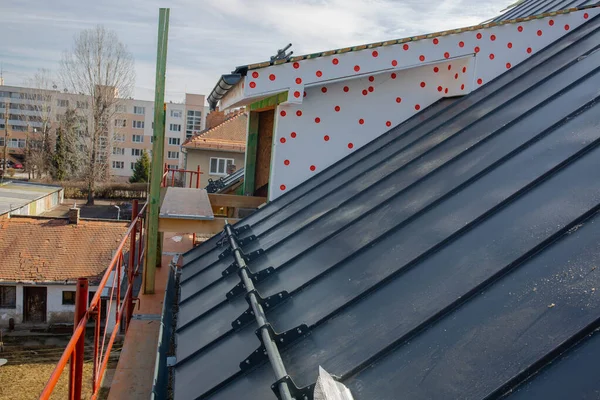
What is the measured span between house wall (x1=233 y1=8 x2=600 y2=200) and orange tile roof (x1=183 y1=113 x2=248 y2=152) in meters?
28.5

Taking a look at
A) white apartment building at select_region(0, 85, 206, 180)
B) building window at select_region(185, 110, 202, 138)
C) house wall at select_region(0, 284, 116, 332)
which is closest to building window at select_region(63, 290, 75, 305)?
house wall at select_region(0, 284, 116, 332)

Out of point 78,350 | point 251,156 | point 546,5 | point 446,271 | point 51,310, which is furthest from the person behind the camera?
point 51,310

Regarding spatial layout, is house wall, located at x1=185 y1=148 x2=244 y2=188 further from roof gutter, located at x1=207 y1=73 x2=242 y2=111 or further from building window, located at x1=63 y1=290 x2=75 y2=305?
roof gutter, located at x1=207 y1=73 x2=242 y2=111

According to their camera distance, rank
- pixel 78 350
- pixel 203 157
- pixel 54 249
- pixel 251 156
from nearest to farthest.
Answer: pixel 78 350, pixel 251 156, pixel 54 249, pixel 203 157

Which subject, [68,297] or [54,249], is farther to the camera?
[54,249]

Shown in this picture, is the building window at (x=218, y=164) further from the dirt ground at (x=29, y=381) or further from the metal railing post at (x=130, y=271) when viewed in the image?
the metal railing post at (x=130, y=271)

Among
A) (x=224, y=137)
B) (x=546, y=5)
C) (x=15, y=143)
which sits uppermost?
(x=546, y=5)

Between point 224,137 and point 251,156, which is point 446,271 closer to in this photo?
point 251,156

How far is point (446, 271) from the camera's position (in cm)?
277

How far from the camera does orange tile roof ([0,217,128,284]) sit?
25.0 m

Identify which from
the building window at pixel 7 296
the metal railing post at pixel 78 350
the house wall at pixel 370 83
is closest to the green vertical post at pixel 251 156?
the house wall at pixel 370 83

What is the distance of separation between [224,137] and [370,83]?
3019 cm

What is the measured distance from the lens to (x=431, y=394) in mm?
1936

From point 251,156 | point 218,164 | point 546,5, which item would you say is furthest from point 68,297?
point 546,5
